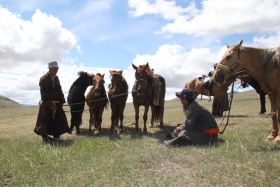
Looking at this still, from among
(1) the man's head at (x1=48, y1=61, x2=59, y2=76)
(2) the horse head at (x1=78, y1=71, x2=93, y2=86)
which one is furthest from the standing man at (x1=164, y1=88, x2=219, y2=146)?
(2) the horse head at (x1=78, y1=71, x2=93, y2=86)

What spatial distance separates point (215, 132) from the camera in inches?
246

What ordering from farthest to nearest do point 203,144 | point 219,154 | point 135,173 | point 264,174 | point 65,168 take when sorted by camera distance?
point 203,144, point 219,154, point 65,168, point 135,173, point 264,174

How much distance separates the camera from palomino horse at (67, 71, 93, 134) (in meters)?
9.25

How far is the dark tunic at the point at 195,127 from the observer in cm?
602

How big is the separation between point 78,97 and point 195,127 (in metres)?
5.07

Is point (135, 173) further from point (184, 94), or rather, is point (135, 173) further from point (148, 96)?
point (148, 96)

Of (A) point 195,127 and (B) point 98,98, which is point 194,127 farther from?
(B) point 98,98

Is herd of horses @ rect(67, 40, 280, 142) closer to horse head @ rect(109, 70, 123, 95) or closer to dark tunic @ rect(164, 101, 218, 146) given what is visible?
horse head @ rect(109, 70, 123, 95)

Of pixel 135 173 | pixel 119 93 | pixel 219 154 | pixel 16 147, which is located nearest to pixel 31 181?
pixel 135 173

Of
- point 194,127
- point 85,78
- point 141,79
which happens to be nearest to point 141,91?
point 141,79

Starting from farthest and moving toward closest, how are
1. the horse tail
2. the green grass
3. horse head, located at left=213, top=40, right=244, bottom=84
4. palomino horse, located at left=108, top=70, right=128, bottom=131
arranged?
the horse tail, palomino horse, located at left=108, top=70, right=128, bottom=131, horse head, located at left=213, top=40, right=244, bottom=84, the green grass

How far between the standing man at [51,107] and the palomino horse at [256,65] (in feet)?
16.6

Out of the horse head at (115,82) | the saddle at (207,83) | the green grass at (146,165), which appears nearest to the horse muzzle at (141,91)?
the horse head at (115,82)

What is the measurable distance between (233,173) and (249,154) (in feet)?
3.93
